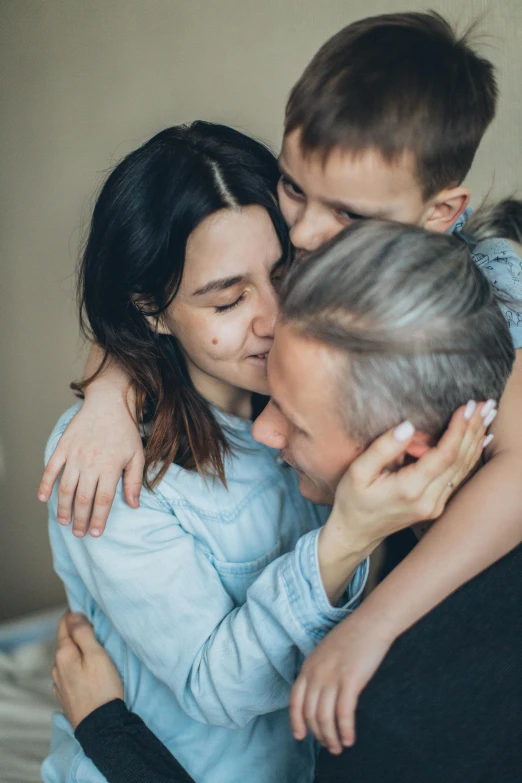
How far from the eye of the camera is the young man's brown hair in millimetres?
982

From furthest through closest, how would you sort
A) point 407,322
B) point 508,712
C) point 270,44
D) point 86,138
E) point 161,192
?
point 86,138
point 270,44
point 161,192
point 407,322
point 508,712

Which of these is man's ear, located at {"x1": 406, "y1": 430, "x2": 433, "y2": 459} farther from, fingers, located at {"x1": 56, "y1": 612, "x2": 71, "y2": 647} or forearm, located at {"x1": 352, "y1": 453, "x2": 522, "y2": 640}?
fingers, located at {"x1": 56, "y1": 612, "x2": 71, "y2": 647}

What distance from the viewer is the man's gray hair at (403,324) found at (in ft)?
2.60

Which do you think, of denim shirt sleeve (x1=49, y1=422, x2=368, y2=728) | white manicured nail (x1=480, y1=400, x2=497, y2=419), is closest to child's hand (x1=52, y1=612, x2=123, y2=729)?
denim shirt sleeve (x1=49, y1=422, x2=368, y2=728)

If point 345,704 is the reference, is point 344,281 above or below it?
above

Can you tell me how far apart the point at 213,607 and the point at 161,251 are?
21.5 inches

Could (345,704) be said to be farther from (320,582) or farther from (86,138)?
(86,138)

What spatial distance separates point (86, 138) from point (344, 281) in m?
1.65

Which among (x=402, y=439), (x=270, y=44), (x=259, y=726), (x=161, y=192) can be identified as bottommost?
(x=259, y=726)

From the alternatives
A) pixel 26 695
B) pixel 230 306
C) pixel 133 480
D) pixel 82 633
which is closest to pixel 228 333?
pixel 230 306

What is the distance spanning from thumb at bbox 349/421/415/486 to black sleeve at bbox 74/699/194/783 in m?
0.51

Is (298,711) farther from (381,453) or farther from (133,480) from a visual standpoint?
(133,480)

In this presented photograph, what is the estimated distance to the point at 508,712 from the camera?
0.67 m

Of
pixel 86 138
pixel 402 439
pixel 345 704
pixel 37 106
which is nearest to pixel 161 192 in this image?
pixel 402 439
